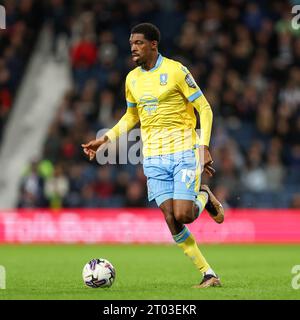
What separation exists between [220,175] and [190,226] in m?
1.94

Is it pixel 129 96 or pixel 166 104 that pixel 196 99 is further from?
pixel 129 96

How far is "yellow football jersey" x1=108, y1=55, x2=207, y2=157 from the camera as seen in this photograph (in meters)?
9.34

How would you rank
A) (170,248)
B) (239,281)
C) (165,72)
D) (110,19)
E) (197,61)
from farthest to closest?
(110,19), (197,61), (170,248), (239,281), (165,72)

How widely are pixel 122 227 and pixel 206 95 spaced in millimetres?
3690

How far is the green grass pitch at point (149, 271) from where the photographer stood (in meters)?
8.62

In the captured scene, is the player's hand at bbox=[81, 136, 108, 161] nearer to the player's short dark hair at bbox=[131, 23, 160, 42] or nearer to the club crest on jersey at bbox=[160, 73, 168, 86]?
the club crest on jersey at bbox=[160, 73, 168, 86]

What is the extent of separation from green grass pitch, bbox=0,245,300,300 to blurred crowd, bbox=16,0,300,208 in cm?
185

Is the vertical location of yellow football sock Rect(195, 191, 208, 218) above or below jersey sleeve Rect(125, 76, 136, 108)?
below

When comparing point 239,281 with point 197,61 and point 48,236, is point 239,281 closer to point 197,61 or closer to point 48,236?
point 48,236

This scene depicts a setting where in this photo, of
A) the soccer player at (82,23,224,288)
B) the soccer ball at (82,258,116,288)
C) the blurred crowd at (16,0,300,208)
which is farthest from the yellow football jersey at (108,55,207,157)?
the blurred crowd at (16,0,300,208)

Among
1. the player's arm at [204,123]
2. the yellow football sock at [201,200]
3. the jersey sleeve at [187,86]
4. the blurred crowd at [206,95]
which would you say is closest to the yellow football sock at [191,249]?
the yellow football sock at [201,200]

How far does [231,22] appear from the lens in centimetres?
2200

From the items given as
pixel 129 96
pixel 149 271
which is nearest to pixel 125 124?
pixel 129 96
